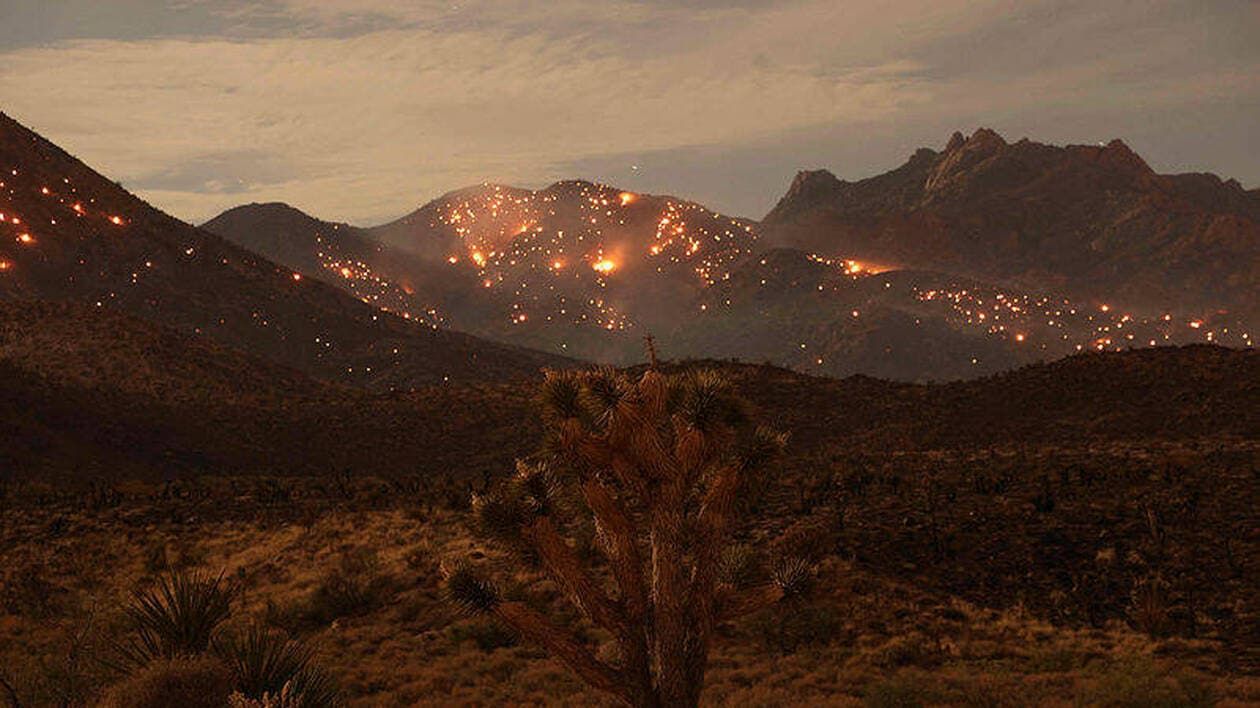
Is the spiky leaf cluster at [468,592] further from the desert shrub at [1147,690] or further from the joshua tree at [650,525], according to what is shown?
the desert shrub at [1147,690]

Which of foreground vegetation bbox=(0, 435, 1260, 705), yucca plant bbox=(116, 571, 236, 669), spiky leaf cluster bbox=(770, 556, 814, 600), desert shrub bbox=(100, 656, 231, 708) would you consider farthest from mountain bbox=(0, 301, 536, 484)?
spiky leaf cluster bbox=(770, 556, 814, 600)

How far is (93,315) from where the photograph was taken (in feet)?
213

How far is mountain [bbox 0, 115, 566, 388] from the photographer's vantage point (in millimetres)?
84844

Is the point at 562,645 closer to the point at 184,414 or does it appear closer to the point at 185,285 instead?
the point at 184,414

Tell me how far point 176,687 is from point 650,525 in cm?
502

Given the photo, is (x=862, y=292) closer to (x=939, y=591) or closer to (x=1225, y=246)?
(x=1225, y=246)

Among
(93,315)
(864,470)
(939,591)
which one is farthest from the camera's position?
(93,315)

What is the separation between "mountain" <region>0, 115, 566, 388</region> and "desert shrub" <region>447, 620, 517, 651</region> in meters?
64.5

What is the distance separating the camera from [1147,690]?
518 inches

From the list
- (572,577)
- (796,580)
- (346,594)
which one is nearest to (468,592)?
A: (572,577)

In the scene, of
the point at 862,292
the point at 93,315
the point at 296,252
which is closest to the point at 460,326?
the point at 296,252

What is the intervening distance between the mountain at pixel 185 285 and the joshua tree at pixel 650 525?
238 ft

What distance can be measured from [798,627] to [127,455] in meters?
36.6

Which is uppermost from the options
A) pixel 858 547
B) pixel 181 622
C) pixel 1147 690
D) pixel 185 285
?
pixel 185 285
